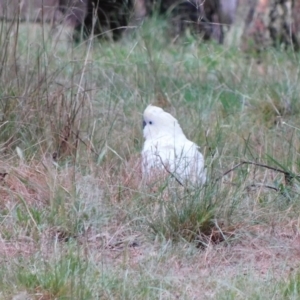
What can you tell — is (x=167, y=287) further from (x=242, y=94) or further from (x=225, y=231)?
(x=242, y=94)

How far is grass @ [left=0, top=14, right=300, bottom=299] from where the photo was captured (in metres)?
3.10

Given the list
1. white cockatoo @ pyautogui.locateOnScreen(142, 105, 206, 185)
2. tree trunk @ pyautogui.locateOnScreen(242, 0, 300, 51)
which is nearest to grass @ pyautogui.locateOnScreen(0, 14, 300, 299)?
white cockatoo @ pyautogui.locateOnScreen(142, 105, 206, 185)

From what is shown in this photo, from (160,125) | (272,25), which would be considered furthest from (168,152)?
(272,25)

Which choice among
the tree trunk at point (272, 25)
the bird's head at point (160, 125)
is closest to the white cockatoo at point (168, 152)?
the bird's head at point (160, 125)

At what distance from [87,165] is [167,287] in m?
1.20

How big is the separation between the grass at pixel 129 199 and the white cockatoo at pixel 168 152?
7 cm

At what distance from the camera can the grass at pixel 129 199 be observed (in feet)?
10.2

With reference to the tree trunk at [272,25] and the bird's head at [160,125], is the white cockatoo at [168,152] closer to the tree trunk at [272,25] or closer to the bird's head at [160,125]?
the bird's head at [160,125]

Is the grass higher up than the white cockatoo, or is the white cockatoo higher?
the white cockatoo

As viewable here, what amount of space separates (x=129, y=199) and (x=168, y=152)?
44cm

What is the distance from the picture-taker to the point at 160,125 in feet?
14.3

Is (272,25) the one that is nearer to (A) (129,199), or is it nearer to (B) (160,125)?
(B) (160,125)

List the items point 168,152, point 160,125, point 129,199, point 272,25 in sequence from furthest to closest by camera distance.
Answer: point 272,25
point 160,125
point 168,152
point 129,199

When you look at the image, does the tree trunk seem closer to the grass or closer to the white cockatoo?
the grass
